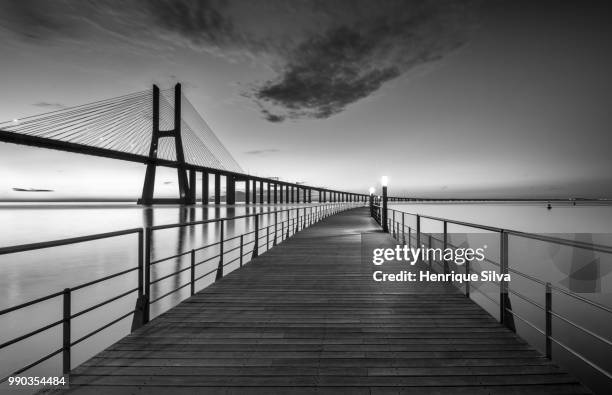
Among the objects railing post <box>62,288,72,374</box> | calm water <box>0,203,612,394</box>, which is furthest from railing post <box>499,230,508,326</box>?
calm water <box>0,203,612,394</box>

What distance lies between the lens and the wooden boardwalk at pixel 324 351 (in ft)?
9.50

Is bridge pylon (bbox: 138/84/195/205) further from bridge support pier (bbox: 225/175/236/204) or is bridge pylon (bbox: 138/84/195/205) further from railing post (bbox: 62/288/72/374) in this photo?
railing post (bbox: 62/288/72/374)

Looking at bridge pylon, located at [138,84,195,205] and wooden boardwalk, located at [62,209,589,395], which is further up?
bridge pylon, located at [138,84,195,205]

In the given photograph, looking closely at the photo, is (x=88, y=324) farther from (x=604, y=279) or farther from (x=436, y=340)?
(x=604, y=279)

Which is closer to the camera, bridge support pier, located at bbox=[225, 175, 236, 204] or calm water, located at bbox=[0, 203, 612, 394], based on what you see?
calm water, located at bbox=[0, 203, 612, 394]

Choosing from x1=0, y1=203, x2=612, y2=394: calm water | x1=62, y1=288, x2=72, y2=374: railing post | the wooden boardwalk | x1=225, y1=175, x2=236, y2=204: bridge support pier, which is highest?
x1=225, y1=175, x2=236, y2=204: bridge support pier

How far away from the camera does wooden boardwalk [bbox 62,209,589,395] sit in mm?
2896

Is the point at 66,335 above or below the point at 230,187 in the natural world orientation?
below

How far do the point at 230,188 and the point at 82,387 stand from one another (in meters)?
77.4

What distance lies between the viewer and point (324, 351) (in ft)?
11.4

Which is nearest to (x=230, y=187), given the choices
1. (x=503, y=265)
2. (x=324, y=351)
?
(x=503, y=265)

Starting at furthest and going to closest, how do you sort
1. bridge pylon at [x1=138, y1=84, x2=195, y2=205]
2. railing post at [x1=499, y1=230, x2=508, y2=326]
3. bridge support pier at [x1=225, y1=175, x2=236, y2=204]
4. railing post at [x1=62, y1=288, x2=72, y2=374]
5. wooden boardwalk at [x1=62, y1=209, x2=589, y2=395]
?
bridge support pier at [x1=225, y1=175, x2=236, y2=204] → bridge pylon at [x1=138, y1=84, x2=195, y2=205] → railing post at [x1=499, y1=230, x2=508, y2=326] → railing post at [x1=62, y1=288, x2=72, y2=374] → wooden boardwalk at [x1=62, y1=209, x2=589, y2=395]

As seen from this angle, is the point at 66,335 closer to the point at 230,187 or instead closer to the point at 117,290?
the point at 117,290

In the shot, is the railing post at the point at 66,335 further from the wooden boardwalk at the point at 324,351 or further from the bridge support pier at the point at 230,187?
the bridge support pier at the point at 230,187
